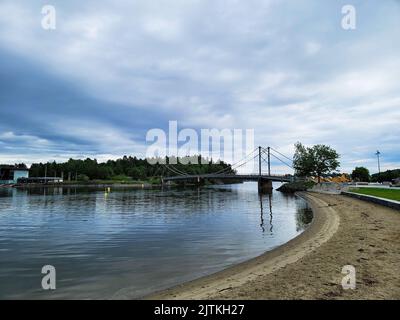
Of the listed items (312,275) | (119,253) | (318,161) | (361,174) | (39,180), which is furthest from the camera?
(39,180)

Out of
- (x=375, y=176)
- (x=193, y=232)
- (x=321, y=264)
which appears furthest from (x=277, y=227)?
(x=375, y=176)

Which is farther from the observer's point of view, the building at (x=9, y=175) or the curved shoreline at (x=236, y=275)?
the building at (x=9, y=175)

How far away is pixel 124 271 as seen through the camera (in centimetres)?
1087

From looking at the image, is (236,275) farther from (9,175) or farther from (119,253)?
(9,175)

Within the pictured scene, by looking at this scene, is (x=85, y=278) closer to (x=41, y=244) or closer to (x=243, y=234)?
(x=41, y=244)

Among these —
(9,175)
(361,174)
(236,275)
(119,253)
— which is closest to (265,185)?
(361,174)

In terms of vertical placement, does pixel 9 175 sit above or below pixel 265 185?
above

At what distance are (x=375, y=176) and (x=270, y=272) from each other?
158123mm

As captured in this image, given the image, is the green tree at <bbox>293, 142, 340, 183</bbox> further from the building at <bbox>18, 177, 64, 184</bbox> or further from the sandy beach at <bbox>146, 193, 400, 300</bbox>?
the building at <bbox>18, 177, 64, 184</bbox>

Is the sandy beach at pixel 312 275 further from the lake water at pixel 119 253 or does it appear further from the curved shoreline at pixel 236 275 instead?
the lake water at pixel 119 253

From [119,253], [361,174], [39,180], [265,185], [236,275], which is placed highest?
[361,174]

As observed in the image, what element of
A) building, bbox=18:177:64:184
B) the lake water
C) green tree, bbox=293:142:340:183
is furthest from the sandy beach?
building, bbox=18:177:64:184

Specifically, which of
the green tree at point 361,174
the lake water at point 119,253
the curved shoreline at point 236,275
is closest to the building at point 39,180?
the lake water at point 119,253
